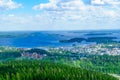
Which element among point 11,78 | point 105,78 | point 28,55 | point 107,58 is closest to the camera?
point 11,78

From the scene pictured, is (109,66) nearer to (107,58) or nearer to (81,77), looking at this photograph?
(107,58)

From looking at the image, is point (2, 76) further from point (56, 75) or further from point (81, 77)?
point (81, 77)

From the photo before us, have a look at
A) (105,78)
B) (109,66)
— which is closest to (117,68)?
(109,66)

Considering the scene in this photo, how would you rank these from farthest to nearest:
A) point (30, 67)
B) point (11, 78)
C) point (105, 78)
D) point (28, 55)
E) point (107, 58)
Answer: point (28, 55)
point (107, 58)
point (30, 67)
point (105, 78)
point (11, 78)

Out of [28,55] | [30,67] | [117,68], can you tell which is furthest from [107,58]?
[30,67]

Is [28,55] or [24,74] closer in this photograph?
[24,74]

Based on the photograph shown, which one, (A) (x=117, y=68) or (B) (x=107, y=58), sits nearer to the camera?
(A) (x=117, y=68)

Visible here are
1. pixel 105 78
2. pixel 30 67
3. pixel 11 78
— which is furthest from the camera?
pixel 30 67

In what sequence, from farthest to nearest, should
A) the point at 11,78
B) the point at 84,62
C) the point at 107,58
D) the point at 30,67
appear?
the point at 107,58 → the point at 84,62 → the point at 30,67 → the point at 11,78
